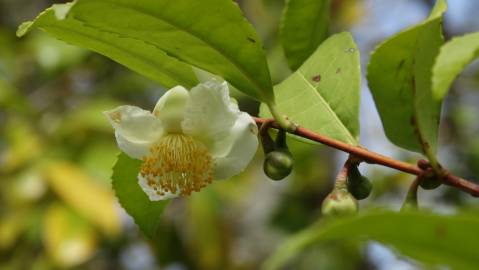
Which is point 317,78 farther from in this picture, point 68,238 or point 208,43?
point 68,238

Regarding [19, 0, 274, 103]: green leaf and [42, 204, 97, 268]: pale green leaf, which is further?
[42, 204, 97, 268]: pale green leaf

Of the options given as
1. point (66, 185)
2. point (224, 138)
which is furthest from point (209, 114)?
point (66, 185)

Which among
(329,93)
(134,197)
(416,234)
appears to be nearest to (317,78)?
(329,93)

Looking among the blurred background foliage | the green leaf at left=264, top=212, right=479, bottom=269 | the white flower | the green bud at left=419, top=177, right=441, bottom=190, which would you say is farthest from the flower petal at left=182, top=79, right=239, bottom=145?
the blurred background foliage

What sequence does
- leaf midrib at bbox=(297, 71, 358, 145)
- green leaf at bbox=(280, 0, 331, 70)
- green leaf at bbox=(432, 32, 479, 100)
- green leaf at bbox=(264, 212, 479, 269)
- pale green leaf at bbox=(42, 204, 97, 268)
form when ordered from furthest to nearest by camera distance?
A: 1. pale green leaf at bbox=(42, 204, 97, 268)
2. green leaf at bbox=(280, 0, 331, 70)
3. leaf midrib at bbox=(297, 71, 358, 145)
4. green leaf at bbox=(432, 32, 479, 100)
5. green leaf at bbox=(264, 212, 479, 269)

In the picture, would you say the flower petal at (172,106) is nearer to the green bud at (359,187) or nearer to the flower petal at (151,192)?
the flower petal at (151,192)

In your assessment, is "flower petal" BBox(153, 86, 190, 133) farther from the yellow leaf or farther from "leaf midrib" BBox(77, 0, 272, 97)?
the yellow leaf
